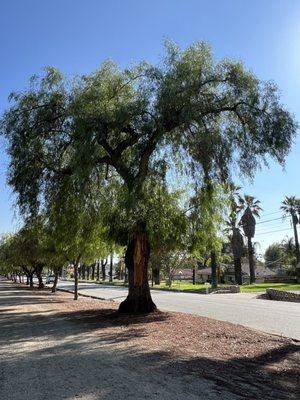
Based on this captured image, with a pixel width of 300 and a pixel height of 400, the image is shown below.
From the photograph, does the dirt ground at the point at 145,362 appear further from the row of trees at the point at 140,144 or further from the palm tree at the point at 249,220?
the palm tree at the point at 249,220

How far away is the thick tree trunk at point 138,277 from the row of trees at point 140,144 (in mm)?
41

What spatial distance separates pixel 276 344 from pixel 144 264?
26.0ft

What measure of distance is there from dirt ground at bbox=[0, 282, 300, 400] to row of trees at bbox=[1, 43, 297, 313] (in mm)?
4193

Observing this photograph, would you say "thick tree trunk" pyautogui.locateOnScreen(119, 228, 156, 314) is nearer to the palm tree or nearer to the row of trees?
the row of trees

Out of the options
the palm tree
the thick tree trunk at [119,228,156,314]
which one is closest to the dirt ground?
the thick tree trunk at [119,228,156,314]

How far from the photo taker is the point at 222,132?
17234mm

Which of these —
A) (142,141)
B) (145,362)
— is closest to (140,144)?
(142,141)

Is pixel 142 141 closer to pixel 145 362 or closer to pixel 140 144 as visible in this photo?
pixel 140 144

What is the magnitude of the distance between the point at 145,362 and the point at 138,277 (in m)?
Answer: 10.2

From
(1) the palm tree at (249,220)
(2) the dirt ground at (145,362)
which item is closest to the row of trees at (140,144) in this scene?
(2) the dirt ground at (145,362)

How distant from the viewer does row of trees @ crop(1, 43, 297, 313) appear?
16.6 meters

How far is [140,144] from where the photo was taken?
17906 mm

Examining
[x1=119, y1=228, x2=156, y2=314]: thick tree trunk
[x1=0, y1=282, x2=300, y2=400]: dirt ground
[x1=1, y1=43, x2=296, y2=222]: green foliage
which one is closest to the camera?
[x1=0, y1=282, x2=300, y2=400]: dirt ground

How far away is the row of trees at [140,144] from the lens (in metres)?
16.6
